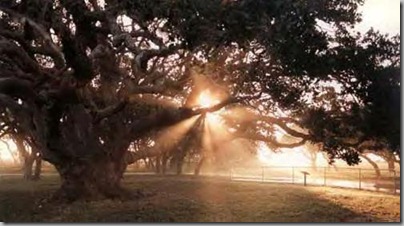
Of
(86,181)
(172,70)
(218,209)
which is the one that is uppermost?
(172,70)

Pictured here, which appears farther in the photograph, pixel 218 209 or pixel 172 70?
pixel 172 70

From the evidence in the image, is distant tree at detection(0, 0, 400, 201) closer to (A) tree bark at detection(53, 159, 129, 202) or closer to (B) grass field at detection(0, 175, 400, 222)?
(A) tree bark at detection(53, 159, 129, 202)

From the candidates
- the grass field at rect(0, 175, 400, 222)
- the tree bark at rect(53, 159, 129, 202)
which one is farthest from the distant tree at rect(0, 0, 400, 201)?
the grass field at rect(0, 175, 400, 222)

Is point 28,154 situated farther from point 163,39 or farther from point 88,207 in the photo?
point 163,39

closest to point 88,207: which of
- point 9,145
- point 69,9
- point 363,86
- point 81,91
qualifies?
point 81,91

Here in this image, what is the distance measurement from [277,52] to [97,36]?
4.12m

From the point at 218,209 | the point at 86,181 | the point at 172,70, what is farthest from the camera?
the point at 86,181

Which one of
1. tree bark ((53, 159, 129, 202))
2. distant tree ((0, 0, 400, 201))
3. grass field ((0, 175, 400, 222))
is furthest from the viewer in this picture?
tree bark ((53, 159, 129, 202))

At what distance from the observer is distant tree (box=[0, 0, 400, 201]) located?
8219 millimetres

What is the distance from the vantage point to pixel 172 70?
1399 centimetres

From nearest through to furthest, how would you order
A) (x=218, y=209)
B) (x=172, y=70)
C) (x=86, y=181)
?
1. (x=218, y=209)
2. (x=172, y=70)
3. (x=86, y=181)

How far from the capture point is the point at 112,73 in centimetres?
1394

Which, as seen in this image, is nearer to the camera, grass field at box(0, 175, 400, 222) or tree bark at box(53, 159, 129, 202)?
grass field at box(0, 175, 400, 222)

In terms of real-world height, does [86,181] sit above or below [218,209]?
above
